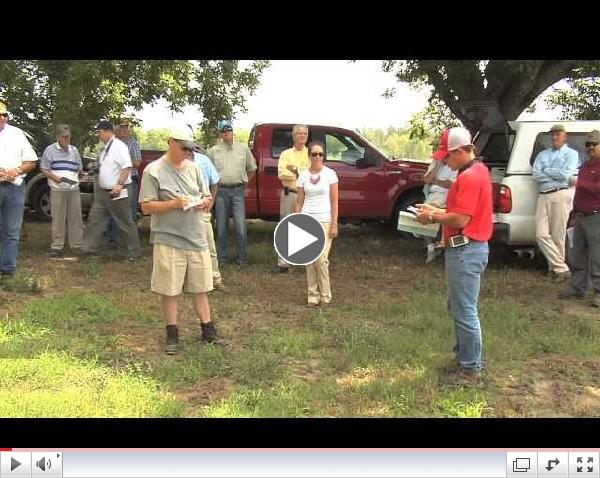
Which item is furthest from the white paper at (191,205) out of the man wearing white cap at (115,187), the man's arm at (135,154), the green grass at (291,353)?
the man's arm at (135,154)

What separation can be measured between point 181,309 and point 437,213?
287 cm

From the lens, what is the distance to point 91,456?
6.57 ft

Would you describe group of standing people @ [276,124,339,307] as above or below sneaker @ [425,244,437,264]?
above

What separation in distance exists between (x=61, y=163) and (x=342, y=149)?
411 centimetres

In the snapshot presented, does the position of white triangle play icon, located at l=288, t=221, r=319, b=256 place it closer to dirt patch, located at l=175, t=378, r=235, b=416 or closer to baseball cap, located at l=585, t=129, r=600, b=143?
dirt patch, located at l=175, t=378, r=235, b=416

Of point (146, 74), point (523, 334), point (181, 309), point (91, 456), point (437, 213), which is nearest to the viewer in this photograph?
point (91, 456)

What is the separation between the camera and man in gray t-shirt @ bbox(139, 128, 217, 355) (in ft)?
14.5

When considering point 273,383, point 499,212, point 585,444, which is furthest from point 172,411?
point 499,212

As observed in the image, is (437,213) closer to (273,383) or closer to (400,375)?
(400,375)

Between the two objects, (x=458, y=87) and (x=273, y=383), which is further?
(x=458, y=87)

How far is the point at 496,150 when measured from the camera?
845 centimetres

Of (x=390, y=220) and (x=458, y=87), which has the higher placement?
(x=458, y=87)

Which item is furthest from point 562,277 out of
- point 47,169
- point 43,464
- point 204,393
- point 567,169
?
point 47,169

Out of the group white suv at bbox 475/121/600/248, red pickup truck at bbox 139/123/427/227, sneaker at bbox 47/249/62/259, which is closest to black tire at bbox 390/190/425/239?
red pickup truck at bbox 139/123/427/227
